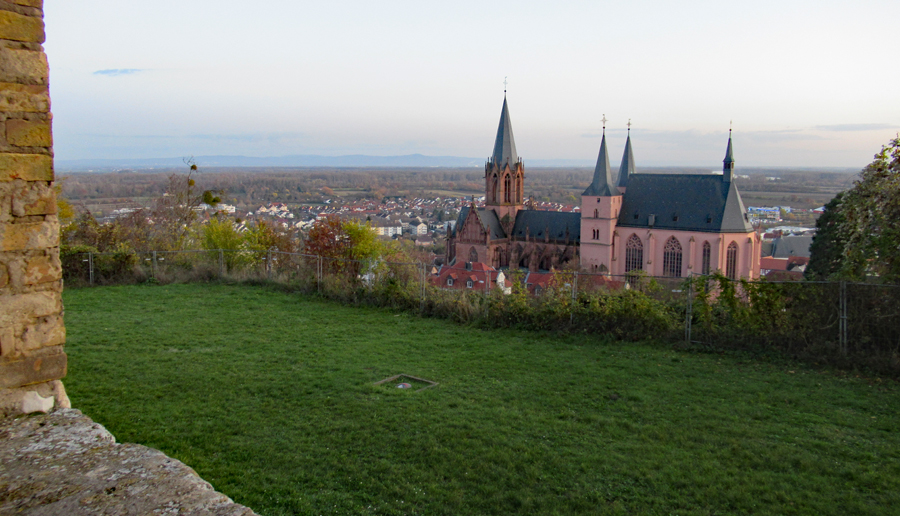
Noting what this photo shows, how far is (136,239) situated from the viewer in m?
22.7

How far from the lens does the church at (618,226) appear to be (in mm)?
51188

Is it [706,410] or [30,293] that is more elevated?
[30,293]

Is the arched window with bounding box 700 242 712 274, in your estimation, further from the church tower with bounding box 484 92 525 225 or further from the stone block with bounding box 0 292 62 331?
the stone block with bounding box 0 292 62 331

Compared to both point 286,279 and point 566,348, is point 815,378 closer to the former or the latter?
point 566,348

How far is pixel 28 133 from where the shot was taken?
4473 millimetres

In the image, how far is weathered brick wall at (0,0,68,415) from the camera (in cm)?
436

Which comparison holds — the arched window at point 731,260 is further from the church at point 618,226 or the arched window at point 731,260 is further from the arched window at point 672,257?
the arched window at point 672,257

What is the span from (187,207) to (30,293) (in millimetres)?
25256

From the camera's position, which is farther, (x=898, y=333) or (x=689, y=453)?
(x=898, y=333)

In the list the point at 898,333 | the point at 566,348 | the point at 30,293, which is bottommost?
the point at 566,348

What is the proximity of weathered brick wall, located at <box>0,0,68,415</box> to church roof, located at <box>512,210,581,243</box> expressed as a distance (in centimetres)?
5421

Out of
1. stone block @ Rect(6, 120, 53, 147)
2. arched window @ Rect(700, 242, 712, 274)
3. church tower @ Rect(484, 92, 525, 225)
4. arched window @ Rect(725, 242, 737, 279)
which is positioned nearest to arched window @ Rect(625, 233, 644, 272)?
arched window @ Rect(700, 242, 712, 274)

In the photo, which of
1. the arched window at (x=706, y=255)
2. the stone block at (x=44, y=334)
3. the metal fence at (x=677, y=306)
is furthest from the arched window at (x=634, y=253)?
the stone block at (x=44, y=334)

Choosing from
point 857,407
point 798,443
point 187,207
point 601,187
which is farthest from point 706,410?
point 601,187
